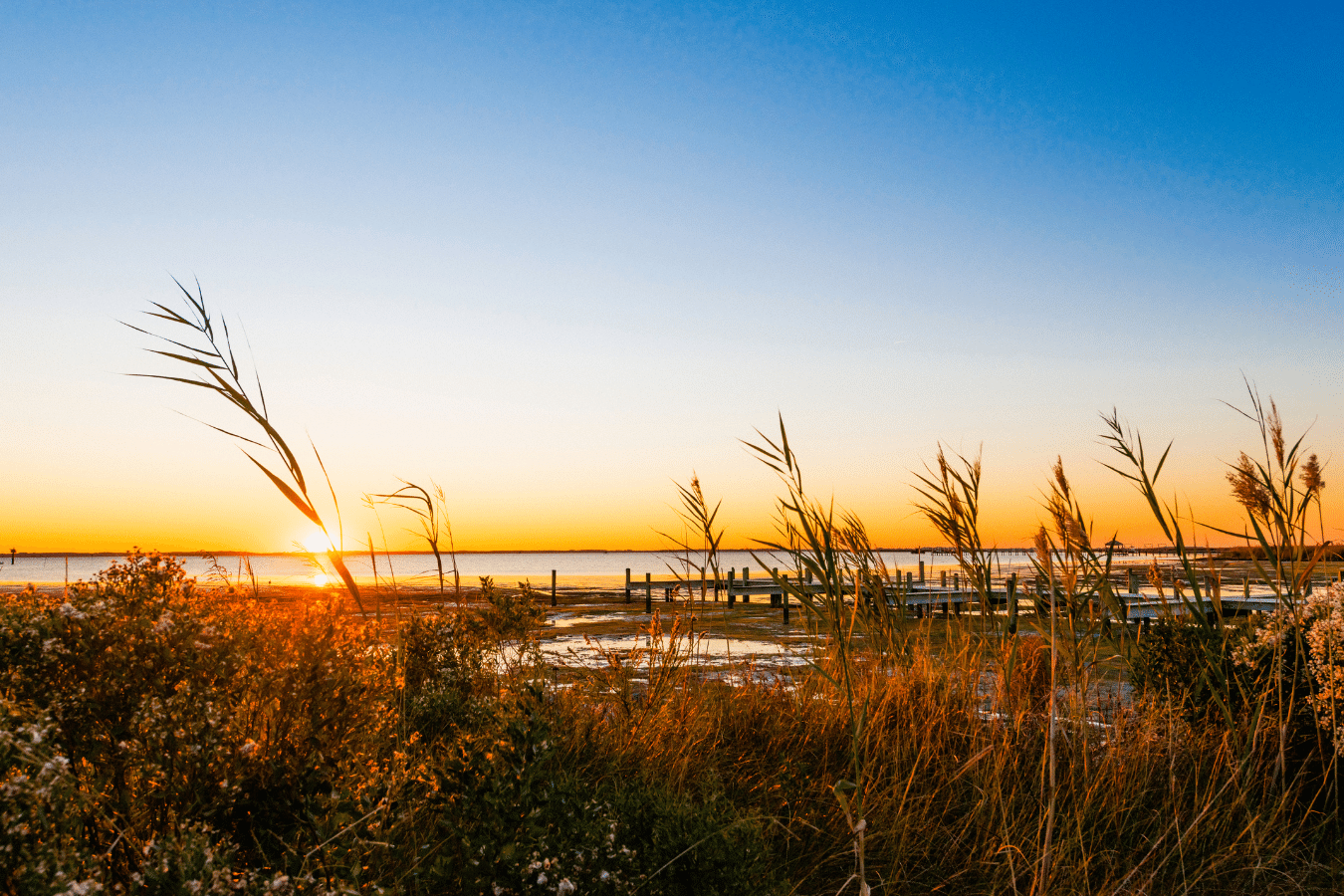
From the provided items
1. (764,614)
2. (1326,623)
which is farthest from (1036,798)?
(764,614)

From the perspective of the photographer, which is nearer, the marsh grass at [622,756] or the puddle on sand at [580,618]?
the marsh grass at [622,756]

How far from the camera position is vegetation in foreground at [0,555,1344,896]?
1980mm

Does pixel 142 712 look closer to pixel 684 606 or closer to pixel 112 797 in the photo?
pixel 112 797

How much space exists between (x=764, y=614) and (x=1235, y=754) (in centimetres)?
2614

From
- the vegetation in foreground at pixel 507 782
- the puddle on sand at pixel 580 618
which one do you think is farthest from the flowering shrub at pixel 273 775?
the puddle on sand at pixel 580 618

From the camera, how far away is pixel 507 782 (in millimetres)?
2221

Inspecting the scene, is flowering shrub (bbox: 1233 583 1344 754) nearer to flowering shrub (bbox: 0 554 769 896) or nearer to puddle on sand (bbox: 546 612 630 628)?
flowering shrub (bbox: 0 554 769 896)

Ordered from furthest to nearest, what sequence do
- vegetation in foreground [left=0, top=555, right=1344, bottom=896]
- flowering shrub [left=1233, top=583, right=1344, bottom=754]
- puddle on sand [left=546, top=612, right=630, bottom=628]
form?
1. puddle on sand [left=546, top=612, right=630, bottom=628]
2. flowering shrub [left=1233, top=583, right=1344, bottom=754]
3. vegetation in foreground [left=0, top=555, right=1344, bottom=896]

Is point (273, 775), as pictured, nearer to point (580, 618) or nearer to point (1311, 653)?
point (1311, 653)

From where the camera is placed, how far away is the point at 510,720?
2.46 m

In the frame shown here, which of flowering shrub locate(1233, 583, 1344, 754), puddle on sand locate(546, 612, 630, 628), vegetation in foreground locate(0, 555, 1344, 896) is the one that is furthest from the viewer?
puddle on sand locate(546, 612, 630, 628)

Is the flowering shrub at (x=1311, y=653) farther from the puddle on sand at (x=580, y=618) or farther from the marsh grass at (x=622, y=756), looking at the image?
the puddle on sand at (x=580, y=618)

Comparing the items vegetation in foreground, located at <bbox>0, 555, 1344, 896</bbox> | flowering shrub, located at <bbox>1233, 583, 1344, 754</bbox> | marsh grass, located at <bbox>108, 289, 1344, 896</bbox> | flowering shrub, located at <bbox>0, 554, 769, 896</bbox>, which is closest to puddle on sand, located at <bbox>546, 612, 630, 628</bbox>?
marsh grass, located at <bbox>108, 289, 1344, 896</bbox>

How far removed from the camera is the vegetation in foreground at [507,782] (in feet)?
6.50
